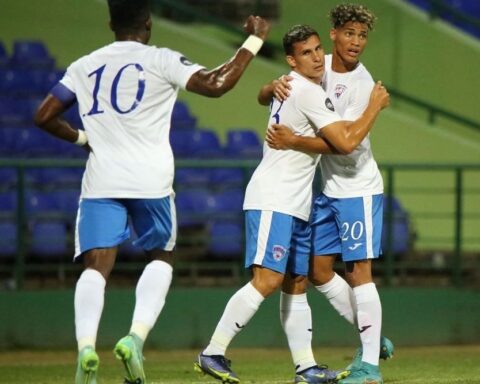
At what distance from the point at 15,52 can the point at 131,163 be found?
328 inches

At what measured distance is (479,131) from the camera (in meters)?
16.6

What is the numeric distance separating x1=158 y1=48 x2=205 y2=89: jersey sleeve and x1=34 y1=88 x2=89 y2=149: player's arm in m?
0.59

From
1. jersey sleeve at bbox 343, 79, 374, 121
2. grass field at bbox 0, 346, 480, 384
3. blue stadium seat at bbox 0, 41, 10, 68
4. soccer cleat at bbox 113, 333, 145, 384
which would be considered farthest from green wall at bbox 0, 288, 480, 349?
soccer cleat at bbox 113, 333, 145, 384

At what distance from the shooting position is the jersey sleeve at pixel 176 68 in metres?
7.48

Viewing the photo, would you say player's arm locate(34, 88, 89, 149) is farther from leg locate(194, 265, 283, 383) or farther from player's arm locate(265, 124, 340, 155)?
leg locate(194, 265, 283, 383)

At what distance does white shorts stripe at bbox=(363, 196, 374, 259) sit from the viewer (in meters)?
8.45

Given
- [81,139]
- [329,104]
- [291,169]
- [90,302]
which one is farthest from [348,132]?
[90,302]

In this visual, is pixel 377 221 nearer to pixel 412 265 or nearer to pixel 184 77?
pixel 184 77

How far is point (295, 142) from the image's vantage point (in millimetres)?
8078

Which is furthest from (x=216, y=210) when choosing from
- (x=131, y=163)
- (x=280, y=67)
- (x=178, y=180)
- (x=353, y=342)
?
(x=131, y=163)

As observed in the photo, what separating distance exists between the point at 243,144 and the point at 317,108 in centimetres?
686

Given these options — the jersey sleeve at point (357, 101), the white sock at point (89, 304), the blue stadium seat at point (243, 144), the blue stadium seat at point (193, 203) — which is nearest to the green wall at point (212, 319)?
the blue stadium seat at point (193, 203)

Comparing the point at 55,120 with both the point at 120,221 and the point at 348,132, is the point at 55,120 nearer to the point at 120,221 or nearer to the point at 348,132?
the point at 120,221

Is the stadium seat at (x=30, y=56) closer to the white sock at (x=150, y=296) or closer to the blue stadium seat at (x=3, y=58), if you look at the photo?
the blue stadium seat at (x=3, y=58)
